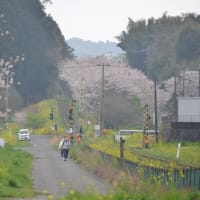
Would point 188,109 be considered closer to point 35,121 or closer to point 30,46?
point 35,121

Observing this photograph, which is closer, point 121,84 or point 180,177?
point 180,177

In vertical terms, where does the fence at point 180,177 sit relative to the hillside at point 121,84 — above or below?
below

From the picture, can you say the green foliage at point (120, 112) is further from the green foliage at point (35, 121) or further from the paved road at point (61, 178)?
the paved road at point (61, 178)

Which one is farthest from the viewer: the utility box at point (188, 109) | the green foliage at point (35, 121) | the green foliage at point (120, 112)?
the green foliage at point (120, 112)

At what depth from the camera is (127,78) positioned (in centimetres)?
8656

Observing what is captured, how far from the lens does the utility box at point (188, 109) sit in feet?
187

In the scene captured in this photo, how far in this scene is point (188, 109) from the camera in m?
58.0

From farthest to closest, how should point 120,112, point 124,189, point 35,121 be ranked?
1. point 120,112
2. point 35,121
3. point 124,189

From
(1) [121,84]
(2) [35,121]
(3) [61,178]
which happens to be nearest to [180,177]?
(3) [61,178]

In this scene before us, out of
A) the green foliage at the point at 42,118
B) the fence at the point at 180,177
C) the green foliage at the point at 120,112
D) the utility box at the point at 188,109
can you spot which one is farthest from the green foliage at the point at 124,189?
the green foliage at the point at 120,112

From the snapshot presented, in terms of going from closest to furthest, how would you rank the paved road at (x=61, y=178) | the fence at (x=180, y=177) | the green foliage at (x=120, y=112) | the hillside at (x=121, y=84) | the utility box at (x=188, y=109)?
the fence at (x=180, y=177) → the paved road at (x=61, y=178) → the utility box at (x=188, y=109) → the green foliage at (x=120, y=112) → the hillside at (x=121, y=84)

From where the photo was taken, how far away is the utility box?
57.1 metres

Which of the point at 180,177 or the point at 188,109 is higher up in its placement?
the point at 188,109

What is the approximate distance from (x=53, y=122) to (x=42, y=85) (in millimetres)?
6712
